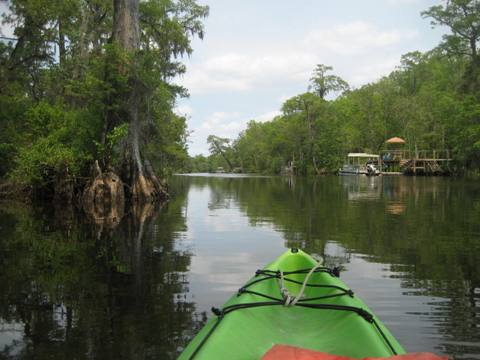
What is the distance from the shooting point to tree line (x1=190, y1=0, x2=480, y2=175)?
4850 cm

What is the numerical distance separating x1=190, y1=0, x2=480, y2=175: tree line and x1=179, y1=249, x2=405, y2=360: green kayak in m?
45.1

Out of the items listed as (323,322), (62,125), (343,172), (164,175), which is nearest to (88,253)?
(323,322)

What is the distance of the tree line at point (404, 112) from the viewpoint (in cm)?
4850

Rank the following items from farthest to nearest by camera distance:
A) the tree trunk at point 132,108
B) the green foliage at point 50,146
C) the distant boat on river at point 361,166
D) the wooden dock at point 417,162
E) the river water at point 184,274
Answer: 1. the distant boat on river at point 361,166
2. the wooden dock at point 417,162
3. the tree trunk at point 132,108
4. the green foliage at point 50,146
5. the river water at point 184,274

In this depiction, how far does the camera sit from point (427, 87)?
70438mm

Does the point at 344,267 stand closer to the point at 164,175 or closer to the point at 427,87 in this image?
the point at 164,175

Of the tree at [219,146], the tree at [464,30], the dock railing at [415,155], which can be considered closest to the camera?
the tree at [464,30]

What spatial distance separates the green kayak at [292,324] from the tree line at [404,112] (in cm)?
4512

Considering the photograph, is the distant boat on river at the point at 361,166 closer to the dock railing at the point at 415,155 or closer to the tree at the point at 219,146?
the dock railing at the point at 415,155

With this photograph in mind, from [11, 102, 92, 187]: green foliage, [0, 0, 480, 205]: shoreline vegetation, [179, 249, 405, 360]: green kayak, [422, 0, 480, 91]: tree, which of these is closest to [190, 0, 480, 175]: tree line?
[422, 0, 480, 91]: tree

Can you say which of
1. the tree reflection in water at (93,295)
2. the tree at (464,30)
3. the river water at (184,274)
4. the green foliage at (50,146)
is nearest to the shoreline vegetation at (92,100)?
the green foliage at (50,146)

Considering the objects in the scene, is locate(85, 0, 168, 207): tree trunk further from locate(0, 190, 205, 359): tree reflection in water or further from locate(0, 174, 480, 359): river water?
locate(0, 190, 205, 359): tree reflection in water

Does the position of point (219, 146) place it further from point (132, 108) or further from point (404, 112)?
point (132, 108)

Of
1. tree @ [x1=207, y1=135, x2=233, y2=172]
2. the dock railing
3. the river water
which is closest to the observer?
the river water
